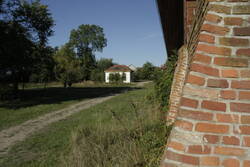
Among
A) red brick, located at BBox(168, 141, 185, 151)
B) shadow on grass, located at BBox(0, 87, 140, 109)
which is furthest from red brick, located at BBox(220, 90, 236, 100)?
shadow on grass, located at BBox(0, 87, 140, 109)

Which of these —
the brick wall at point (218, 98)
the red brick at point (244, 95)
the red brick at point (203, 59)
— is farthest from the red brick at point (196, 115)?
the red brick at point (203, 59)

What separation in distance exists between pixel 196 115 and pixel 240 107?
0.31 meters

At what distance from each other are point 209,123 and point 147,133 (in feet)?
9.14

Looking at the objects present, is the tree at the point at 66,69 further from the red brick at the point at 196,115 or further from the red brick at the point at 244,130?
the red brick at the point at 244,130

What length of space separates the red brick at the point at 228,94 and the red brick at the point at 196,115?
0.16 meters

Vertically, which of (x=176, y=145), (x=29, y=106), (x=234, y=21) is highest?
(x=234, y=21)

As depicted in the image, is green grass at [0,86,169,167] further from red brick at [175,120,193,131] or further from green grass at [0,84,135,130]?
green grass at [0,84,135,130]

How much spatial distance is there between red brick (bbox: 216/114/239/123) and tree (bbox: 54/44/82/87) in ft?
113

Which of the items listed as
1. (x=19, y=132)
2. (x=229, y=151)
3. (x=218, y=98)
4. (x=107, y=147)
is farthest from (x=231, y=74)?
(x=19, y=132)

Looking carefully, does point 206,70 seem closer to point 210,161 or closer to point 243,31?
→ point 243,31

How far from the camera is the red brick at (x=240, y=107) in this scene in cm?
142

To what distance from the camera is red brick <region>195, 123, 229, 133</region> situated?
142 centimetres

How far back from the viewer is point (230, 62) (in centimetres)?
145

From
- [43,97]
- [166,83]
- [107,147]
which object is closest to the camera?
[107,147]
